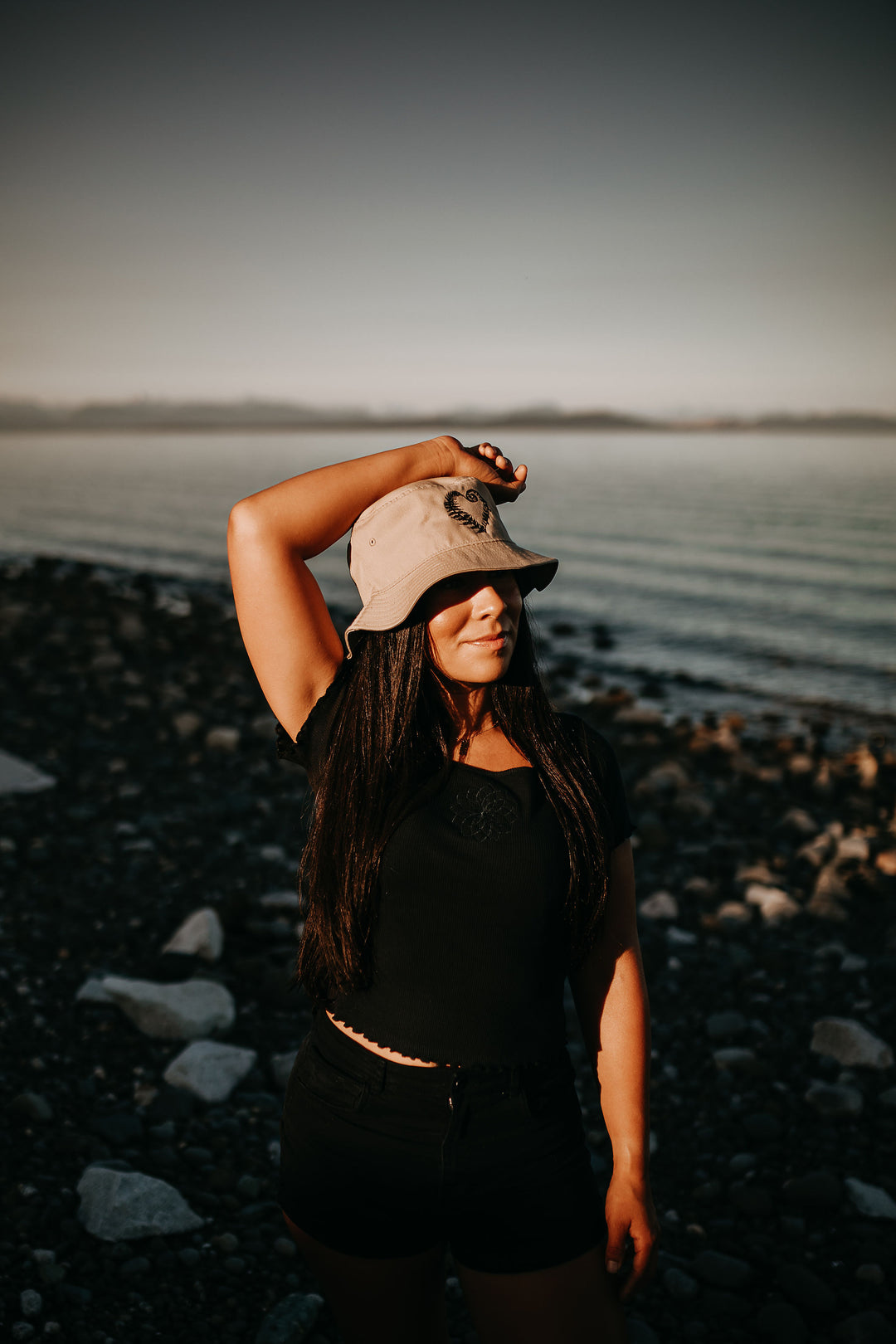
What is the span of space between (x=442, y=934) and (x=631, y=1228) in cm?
85

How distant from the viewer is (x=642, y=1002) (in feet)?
8.06

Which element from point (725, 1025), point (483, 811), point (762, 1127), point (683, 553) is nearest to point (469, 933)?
point (483, 811)

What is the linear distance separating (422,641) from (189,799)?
6.34 m

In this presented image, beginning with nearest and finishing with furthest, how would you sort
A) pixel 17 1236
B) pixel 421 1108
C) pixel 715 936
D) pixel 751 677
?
pixel 421 1108 < pixel 17 1236 < pixel 715 936 < pixel 751 677

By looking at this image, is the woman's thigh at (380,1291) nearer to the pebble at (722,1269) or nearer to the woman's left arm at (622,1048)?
the woman's left arm at (622,1048)

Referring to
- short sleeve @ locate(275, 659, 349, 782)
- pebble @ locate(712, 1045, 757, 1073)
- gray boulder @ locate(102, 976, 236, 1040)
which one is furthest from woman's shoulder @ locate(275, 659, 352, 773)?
pebble @ locate(712, 1045, 757, 1073)

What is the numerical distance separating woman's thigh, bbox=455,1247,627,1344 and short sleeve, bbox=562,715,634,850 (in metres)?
0.97

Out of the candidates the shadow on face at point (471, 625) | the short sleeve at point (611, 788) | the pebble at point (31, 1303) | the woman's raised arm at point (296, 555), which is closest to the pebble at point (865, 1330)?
the short sleeve at point (611, 788)

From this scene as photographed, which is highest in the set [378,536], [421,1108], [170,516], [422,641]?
[378,536]

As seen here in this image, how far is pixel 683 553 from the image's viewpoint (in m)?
30.4

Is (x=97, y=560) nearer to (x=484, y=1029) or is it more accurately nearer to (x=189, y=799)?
(x=189, y=799)

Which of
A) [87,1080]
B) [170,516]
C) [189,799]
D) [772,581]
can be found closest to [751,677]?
[772,581]

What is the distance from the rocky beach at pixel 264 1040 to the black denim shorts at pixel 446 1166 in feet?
5.06

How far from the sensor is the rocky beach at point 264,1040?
11.7ft
